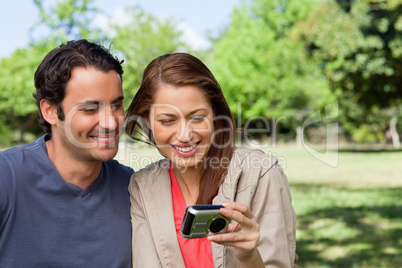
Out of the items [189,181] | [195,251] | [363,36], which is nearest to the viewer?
[195,251]

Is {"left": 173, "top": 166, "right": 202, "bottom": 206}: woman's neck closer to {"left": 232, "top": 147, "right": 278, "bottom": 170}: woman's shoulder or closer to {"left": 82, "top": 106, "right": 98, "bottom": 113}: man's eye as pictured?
{"left": 232, "top": 147, "right": 278, "bottom": 170}: woman's shoulder

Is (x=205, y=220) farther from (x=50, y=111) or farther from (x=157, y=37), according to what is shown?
(x=157, y=37)

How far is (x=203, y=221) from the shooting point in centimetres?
186

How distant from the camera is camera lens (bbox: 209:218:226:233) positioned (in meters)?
1.88

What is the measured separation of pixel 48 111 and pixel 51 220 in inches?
26.1

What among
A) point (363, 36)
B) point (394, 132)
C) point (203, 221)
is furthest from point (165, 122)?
point (394, 132)

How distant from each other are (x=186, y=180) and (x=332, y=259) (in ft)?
14.0

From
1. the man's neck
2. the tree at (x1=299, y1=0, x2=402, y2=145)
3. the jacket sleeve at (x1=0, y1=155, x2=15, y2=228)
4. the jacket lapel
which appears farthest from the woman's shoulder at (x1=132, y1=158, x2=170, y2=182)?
the tree at (x1=299, y1=0, x2=402, y2=145)

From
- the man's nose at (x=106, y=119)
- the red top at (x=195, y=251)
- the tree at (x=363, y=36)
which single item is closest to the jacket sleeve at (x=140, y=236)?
the red top at (x=195, y=251)

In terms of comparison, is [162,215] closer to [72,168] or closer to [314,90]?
[72,168]

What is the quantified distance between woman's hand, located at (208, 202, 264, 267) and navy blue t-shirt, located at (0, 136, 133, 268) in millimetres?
792

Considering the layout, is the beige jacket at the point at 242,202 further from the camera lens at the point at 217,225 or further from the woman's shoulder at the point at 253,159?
the camera lens at the point at 217,225

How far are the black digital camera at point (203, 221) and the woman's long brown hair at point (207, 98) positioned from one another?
61cm

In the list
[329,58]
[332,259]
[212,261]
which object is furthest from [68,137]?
[329,58]
